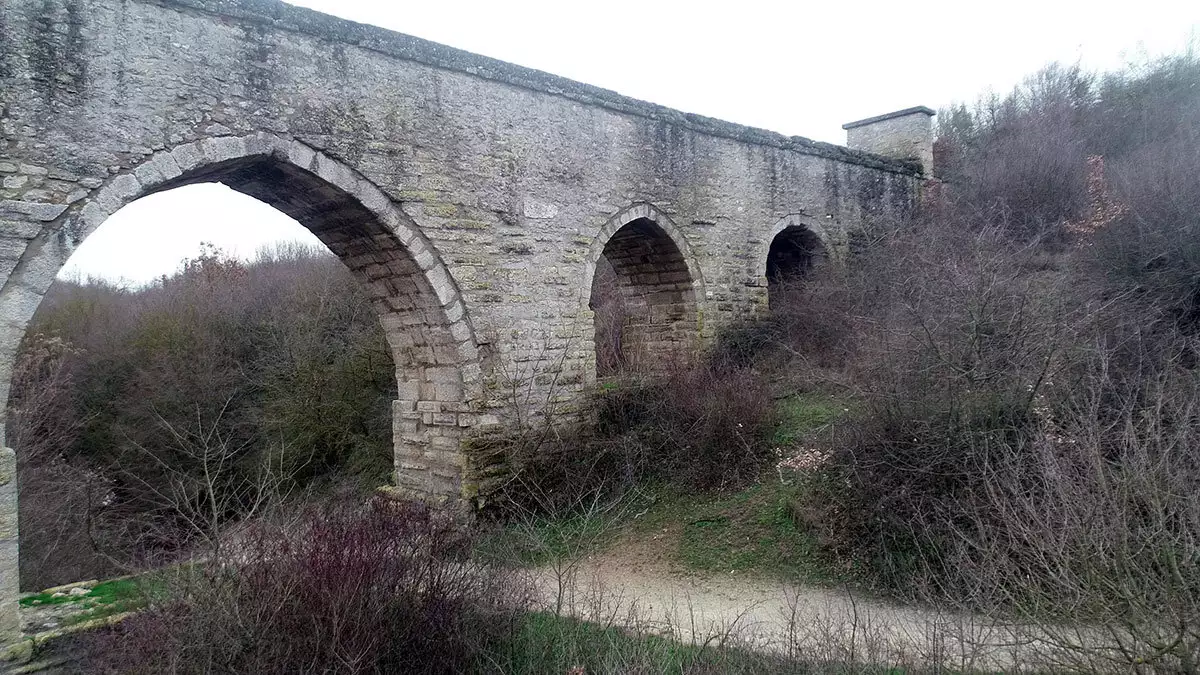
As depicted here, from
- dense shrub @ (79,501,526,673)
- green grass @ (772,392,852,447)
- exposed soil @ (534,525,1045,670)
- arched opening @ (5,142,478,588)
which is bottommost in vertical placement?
exposed soil @ (534,525,1045,670)

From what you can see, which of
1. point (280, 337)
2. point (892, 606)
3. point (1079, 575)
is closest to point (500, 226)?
point (892, 606)

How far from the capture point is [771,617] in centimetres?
503

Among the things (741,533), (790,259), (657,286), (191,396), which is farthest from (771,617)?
(191,396)

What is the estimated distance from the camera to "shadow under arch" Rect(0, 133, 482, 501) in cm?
511

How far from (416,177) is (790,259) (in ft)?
22.1

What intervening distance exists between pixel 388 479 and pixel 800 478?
7.22m

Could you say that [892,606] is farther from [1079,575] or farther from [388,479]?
[388,479]

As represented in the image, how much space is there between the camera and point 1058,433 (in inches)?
201

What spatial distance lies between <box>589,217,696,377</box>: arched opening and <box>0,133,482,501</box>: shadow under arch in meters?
2.63

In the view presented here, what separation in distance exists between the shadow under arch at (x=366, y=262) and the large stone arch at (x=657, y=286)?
2334mm

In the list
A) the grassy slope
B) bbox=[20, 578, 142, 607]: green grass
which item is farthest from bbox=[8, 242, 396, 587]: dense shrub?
the grassy slope

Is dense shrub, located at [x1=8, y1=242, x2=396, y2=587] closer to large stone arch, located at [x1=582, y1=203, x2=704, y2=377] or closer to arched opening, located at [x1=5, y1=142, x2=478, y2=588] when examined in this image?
arched opening, located at [x1=5, y1=142, x2=478, y2=588]

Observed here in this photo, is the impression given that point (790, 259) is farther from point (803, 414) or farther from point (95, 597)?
point (95, 597)

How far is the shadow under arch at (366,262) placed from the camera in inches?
201
